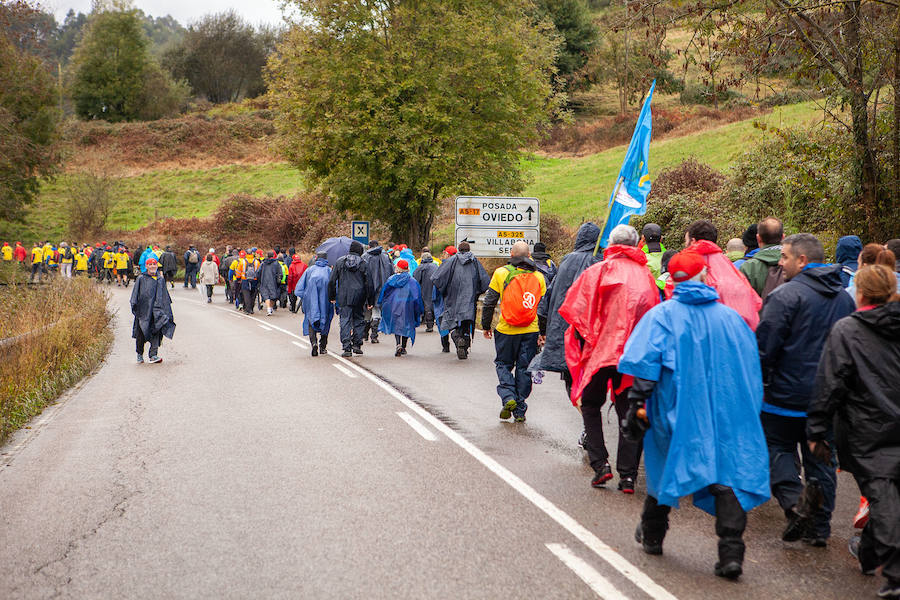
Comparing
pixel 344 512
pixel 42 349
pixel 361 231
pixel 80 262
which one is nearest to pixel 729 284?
pixel 344 512

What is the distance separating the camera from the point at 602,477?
22.1 ft

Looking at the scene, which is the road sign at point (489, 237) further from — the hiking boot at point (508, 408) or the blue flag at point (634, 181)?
the hiking boot at point (508, 408)

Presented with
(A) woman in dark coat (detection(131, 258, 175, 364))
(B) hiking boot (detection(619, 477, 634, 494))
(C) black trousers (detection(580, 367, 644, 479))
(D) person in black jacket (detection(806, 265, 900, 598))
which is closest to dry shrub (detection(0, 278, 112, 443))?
(A) woman in dark coat (detection(131, 258, 175, 364))

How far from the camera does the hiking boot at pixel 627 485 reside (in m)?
6.58

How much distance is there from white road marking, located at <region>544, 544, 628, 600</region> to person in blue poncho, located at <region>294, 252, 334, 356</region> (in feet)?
36.7

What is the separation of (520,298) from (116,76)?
278 ft

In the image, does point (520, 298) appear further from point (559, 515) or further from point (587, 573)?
point (587, 573)

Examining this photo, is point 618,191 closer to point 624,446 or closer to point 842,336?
point 624,446

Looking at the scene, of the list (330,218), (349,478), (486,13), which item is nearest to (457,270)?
(349,478)

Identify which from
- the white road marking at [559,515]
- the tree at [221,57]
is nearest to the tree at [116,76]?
the tree at [221,57]

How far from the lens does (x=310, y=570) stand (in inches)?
195

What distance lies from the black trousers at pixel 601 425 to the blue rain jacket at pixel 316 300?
9.69 metres

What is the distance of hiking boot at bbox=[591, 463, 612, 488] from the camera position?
672 centimetres

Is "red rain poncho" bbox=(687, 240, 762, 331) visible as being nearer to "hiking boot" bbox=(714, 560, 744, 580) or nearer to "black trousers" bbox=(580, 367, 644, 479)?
"black trousers" bbox=(580, 367, 644, 479)
